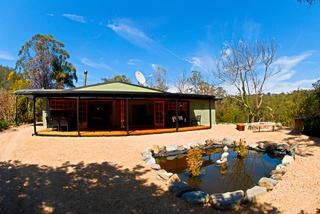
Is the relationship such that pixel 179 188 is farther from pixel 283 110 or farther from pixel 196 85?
pixel 196 85

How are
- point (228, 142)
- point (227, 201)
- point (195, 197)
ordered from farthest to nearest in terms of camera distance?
point (228, 142), point (195, 197), point (227, 201)

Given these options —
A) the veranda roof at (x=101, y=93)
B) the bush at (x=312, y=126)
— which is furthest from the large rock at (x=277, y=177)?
the veranda roof at (x=101, y=93)

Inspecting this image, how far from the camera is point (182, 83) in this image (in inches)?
1086

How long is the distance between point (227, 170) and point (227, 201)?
2.38 metres

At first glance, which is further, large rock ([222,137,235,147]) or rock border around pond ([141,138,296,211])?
large rock ([222,137,235,147])

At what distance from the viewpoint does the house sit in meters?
11.2

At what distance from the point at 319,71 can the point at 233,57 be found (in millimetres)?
8054

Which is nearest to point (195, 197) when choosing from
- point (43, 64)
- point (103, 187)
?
point (103, 187)

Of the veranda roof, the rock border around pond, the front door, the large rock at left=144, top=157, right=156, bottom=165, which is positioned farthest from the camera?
the front door

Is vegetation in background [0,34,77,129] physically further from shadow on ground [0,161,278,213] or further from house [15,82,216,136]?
shadow on ground [0,161,278,213]

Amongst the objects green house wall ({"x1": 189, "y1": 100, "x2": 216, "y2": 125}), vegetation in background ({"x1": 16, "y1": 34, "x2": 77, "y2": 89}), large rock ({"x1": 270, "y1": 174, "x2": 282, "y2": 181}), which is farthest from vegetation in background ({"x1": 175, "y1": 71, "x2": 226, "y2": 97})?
large rock ({"x1": 270, "y1": 174, "x2": 282, "y2": 181})

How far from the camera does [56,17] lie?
14.2 metres

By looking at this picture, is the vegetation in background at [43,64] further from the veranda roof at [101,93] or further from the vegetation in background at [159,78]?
the veranda roof at [101,93]

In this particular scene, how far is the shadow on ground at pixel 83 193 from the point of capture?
280cm
